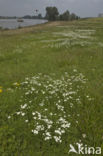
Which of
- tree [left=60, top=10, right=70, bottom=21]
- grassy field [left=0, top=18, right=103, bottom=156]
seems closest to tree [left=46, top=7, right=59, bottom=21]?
tree [left=60, top=10, right=70, bottom=21]

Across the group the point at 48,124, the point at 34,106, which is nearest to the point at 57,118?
the point at 48,124

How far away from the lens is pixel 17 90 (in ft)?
19.0

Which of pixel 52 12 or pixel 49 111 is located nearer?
pixel 49 111

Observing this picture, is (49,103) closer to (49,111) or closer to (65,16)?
(49,111)

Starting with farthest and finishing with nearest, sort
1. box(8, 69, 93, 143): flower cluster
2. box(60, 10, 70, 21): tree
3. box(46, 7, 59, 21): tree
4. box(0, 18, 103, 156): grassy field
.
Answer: box(60, 10, 70, 21): tree
box(46, 7, 59, 21): tree
box(8, 69, 93, 143): flower cluster
box(0, 18, 103, 156): grassy field

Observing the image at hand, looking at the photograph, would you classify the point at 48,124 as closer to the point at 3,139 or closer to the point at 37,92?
the point at 3,139

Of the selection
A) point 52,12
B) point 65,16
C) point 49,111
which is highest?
point 52,12

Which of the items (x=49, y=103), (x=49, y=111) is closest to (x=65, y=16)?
(x=49, y=103)

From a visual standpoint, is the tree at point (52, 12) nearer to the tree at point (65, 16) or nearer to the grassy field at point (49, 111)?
the tree at point (65, 16)

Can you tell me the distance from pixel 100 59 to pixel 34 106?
7.52m

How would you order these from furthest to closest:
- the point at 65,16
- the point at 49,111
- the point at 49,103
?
the point at 65,16
the point at 49,103
the point at 49,111

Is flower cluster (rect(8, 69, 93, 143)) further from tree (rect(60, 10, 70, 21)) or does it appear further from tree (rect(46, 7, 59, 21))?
tree (rect(46, 7, 59, 21))

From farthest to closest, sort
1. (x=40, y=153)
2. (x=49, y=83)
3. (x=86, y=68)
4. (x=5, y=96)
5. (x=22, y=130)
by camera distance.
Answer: (x=86, y=68) → (x=49, y=83) → (x=5, y=96) → (x=22, y=130) → (x=40, y=153)

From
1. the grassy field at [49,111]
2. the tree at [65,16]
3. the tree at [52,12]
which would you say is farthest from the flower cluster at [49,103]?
the tree at [52,12]
